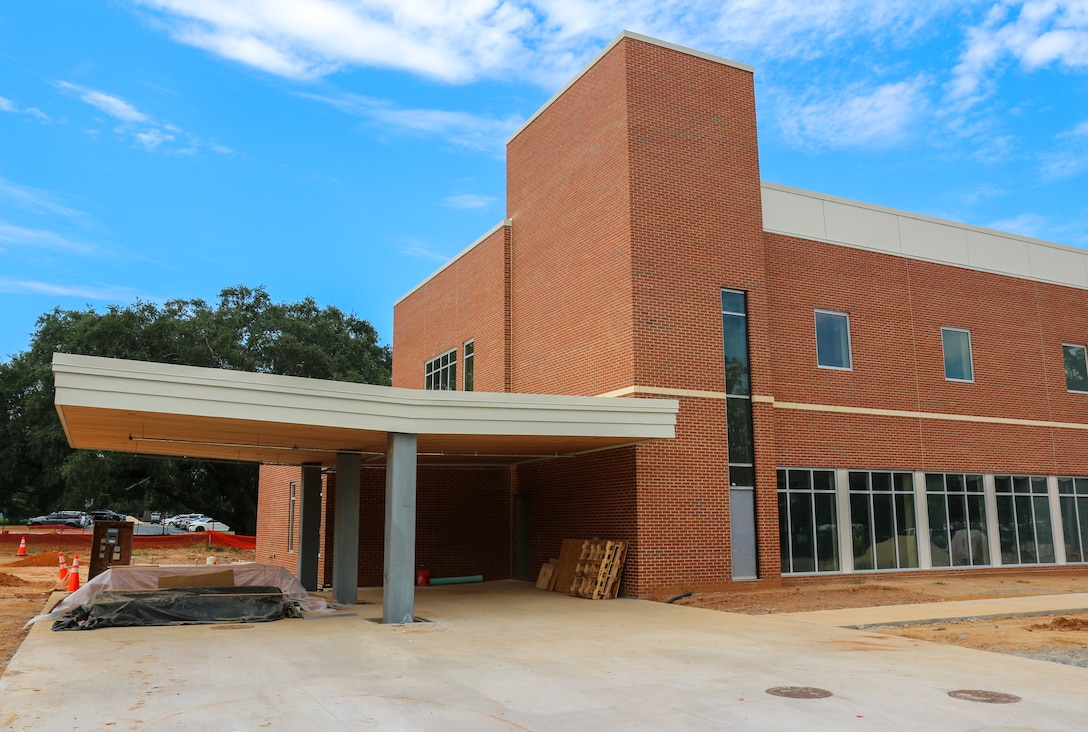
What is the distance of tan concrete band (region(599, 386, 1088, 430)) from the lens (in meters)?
19.3

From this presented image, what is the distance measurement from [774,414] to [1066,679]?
1209 cm

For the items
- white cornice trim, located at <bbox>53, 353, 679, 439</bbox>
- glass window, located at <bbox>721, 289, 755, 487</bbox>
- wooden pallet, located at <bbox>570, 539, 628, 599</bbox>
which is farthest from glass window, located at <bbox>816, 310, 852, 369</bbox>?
wooden pallet, located at <bbox>570, 539, 628, 599</bbox>

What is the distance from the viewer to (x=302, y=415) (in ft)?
45.3

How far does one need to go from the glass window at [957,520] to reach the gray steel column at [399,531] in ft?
50.9

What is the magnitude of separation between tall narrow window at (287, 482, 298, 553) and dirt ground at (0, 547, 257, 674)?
5.85 metres

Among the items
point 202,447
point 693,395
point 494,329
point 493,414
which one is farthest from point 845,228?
point 202,447

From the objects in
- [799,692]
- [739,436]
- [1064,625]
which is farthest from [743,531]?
[799,692]

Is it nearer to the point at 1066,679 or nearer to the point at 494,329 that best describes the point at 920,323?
the point at 494,329

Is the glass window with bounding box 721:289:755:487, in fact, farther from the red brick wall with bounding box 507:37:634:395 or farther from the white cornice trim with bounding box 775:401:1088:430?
the red brick wall with bounding box 507:37:634:395

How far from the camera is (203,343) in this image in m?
47.0

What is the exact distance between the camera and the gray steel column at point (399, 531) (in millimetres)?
14703

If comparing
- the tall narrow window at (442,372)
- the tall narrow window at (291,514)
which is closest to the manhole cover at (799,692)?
the tall narrow window at (291,514)

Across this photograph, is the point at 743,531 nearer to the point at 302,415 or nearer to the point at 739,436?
the point at 739,436

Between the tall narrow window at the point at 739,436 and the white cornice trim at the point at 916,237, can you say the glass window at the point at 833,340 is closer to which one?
the white cornice trim at the point at 916,237
